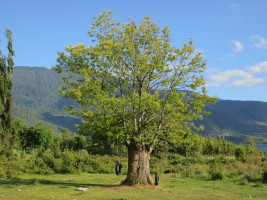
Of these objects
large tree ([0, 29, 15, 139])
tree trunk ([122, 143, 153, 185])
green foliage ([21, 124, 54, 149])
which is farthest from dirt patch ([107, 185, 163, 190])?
green foliage ([21, 124, 54, 149])

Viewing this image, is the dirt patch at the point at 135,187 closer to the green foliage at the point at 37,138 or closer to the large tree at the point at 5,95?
the large tree at the point at 5,95

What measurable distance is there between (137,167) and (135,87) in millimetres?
5684

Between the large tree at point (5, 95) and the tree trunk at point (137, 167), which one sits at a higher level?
the large tree at point (5, 95)

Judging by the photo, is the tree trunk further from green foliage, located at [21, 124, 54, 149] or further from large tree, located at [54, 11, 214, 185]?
green foliage, located at [21, 124, 54, 149]

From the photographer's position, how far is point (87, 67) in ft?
75.6

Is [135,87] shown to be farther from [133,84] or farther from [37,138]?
[37,138]

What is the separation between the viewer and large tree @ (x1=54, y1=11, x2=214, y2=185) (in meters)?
21.5

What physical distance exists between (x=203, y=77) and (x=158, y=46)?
3887 millimetres

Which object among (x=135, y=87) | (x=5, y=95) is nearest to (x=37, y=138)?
(x=5, y=95)

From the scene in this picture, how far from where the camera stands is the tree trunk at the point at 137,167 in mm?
22422

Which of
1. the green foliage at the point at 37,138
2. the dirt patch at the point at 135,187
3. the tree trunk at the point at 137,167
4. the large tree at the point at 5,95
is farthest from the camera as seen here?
the green foliage at the point at 37,138

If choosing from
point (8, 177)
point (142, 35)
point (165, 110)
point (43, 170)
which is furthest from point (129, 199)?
point (43, 170)

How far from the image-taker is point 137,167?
22625 millimetres

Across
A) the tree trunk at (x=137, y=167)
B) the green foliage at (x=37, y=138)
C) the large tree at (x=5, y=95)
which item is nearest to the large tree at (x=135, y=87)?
the tree trunk at (x=137, y=167)
